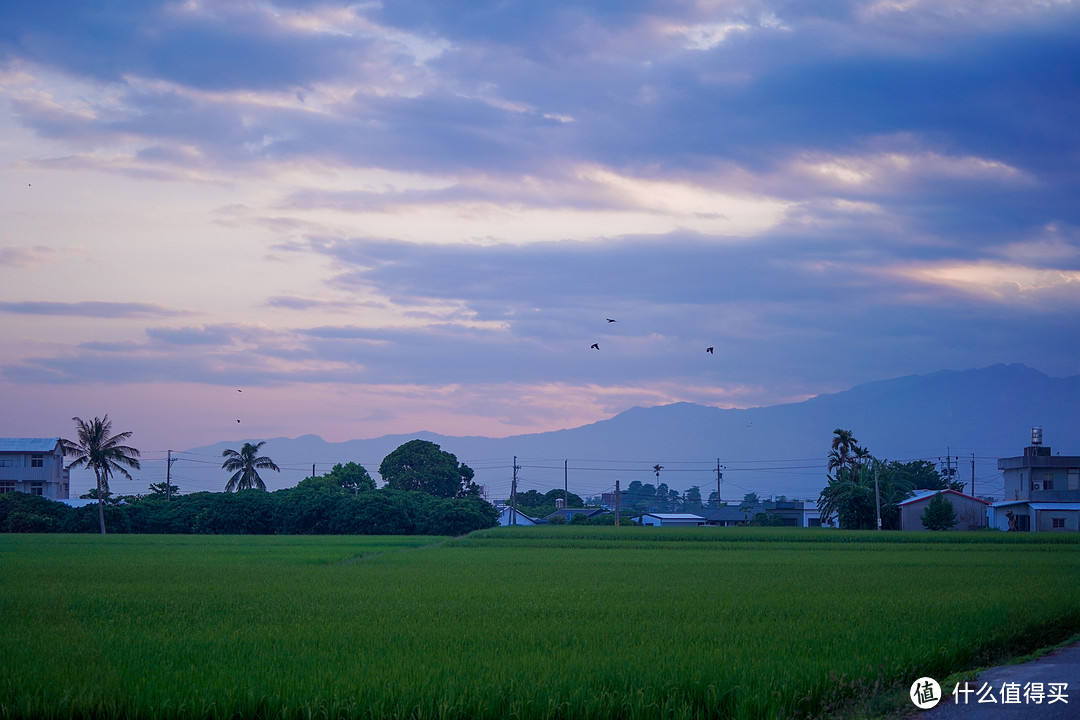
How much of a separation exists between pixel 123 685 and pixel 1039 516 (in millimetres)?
71087

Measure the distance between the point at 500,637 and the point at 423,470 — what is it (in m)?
84.5

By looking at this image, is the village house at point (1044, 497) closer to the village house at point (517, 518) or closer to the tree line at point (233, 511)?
the tree line at point (233, 511)

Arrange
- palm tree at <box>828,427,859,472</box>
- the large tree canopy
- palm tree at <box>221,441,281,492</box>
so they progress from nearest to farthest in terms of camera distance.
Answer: palm tree at <box>828,427,859,472</box> < palm tree at <box>221,441,281,492</box> < the large tree canopy

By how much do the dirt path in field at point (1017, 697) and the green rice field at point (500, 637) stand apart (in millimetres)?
712

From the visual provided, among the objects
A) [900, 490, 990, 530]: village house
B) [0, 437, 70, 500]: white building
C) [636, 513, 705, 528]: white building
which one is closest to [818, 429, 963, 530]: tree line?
[900, 490, 990, 530]: village house

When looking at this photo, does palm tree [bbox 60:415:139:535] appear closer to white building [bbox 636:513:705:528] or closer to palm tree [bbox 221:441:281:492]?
palm tree [bbox 221:441:281:492]

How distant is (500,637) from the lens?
13.1 meters

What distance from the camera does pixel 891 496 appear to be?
74312 mm

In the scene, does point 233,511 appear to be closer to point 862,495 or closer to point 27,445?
point 27,445

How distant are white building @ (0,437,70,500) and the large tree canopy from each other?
34.3 m

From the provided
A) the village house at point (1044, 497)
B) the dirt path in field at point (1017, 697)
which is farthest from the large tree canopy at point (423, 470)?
the dirt path in field at point (1017, 697)

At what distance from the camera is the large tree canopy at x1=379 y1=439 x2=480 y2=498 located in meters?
95.9

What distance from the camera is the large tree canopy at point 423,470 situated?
95.9 meters

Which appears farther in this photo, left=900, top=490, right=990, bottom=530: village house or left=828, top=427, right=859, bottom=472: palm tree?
left=828, top=427, right=859, bottom=472: palm tree
